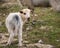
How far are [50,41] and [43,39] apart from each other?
225 mm

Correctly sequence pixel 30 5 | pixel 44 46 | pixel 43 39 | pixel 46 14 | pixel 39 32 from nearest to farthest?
pixel 44 46
pixel 43 39
pixel 39 32
pixel 30 5
pixel 46 14

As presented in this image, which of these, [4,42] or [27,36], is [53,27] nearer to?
[27,36]

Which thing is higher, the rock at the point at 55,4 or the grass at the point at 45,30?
the rock at the point at 55,4

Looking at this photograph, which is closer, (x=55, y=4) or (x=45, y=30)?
(x=45, y=30)

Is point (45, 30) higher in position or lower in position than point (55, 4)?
lower

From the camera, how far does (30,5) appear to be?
9391mm

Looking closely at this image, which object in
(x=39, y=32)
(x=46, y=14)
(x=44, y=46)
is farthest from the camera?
(x=46, y=14)

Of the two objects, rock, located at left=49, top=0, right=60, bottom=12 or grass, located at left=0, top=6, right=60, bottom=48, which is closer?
grass, located at left=0, top=6, right=60, bottom=48

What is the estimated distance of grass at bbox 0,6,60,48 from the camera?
7.23 metres

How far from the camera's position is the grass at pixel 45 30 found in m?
7.23

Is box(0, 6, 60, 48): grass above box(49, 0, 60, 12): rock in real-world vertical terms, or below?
below

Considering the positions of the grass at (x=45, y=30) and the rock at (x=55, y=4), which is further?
the rock at (x=55, y=4)

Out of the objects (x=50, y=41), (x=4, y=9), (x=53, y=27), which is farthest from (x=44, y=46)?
(x=4, y=9)

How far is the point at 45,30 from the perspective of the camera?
8.02m
